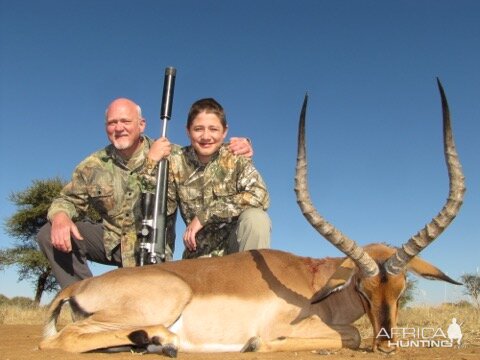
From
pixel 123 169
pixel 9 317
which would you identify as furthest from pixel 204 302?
pixel 9 317

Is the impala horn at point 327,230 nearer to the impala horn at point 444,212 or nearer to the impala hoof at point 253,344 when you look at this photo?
the impala horn at point 444,212

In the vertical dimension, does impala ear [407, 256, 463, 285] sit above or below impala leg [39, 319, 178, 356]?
above

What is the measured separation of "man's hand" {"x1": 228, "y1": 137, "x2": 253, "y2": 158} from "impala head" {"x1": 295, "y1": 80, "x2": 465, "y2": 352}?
220 centimetres

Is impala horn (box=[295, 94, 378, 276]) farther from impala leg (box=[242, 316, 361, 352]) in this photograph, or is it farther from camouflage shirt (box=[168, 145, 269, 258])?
camouflage shirt (box=[168, 145, 269, 258])

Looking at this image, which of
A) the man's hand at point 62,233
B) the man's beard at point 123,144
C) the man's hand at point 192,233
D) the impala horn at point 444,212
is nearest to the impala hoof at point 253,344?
the impala horn at point 444,212

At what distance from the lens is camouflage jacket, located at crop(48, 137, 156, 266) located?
7.03 metres

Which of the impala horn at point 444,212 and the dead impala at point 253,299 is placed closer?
the impala horn at point 444,212

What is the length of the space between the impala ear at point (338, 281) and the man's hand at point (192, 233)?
6.34 feet

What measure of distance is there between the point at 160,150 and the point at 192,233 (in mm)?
1138

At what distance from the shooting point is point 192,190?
22.7ft

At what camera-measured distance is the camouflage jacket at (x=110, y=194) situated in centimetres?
703

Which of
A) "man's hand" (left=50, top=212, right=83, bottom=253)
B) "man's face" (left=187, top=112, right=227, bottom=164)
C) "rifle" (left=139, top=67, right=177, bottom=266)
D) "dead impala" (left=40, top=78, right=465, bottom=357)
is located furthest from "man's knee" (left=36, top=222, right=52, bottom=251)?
"man's face" (left=187, top=112, right=227, bottom=164)

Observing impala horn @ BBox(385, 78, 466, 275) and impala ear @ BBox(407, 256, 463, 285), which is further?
impala ear @ BBox(407, 256, 463, 285)

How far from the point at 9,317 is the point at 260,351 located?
7430 mm
